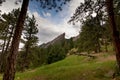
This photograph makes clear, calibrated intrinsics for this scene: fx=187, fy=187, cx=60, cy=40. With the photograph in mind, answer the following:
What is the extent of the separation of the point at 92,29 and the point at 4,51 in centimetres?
3227

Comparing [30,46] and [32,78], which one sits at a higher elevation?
[30,46]

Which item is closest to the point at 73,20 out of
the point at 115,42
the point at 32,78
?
the point at 115,42

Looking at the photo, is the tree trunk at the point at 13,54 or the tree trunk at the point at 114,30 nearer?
the tree trunk at the point at 13,54

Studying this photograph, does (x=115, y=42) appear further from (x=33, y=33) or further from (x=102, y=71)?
(x=33, y=33)

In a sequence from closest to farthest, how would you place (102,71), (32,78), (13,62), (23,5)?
(13,62) → (23,5) → (102,71) → (32,78)

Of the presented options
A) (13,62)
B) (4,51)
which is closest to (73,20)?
(13,62)

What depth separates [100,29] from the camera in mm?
13148

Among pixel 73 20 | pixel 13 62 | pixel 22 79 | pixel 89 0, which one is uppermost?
pixel 89 0

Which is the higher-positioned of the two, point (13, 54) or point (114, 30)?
point (114, 30)

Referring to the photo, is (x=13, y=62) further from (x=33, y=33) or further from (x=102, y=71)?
(x=33, y=33)

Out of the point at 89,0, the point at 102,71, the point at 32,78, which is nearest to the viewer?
the point at 89,0

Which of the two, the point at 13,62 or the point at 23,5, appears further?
the point at 23,5

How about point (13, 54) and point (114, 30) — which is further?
point (114, 30)

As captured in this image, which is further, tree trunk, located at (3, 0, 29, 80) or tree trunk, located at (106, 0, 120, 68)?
tree trunk, located at (106, 0, 120, 68)
